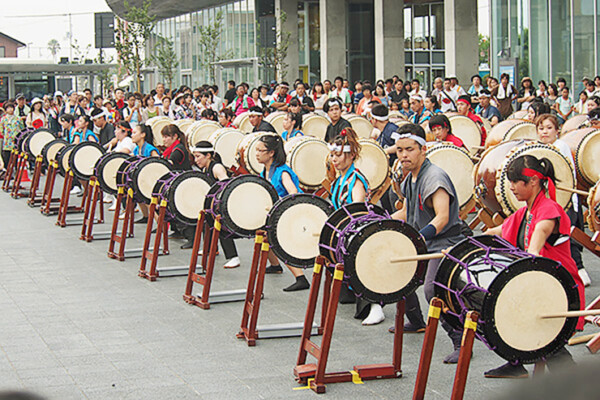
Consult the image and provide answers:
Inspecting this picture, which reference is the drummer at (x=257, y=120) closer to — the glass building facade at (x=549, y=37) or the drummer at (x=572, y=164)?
the drummer at (x=572, y=164)

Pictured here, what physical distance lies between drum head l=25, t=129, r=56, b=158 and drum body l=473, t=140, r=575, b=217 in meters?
10.3

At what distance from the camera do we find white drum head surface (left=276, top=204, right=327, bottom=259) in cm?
627

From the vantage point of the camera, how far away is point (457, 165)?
29.5 feet

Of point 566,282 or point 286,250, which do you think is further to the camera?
point 286,250

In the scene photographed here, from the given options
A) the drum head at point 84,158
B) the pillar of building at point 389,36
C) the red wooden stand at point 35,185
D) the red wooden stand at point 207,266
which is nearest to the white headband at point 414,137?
the red wooden stand at point 207,266

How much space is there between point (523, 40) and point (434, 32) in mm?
14129

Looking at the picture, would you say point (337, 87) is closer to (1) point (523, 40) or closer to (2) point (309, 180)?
(1) point (523, 40)

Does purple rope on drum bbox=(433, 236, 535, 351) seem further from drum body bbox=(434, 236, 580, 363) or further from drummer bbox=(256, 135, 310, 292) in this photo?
drummer bbox=(256, 135, 310, 292)

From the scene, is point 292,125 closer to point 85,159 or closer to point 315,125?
point 315,125

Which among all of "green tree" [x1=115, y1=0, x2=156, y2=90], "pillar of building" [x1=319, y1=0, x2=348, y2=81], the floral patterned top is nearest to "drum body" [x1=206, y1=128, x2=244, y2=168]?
the floral patterned top

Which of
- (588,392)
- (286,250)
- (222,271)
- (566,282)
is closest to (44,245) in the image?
(222,271)

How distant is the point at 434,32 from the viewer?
39406mm

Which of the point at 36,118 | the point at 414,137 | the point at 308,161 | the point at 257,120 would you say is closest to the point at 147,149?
the point at 308,161

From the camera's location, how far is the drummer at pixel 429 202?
531cm
